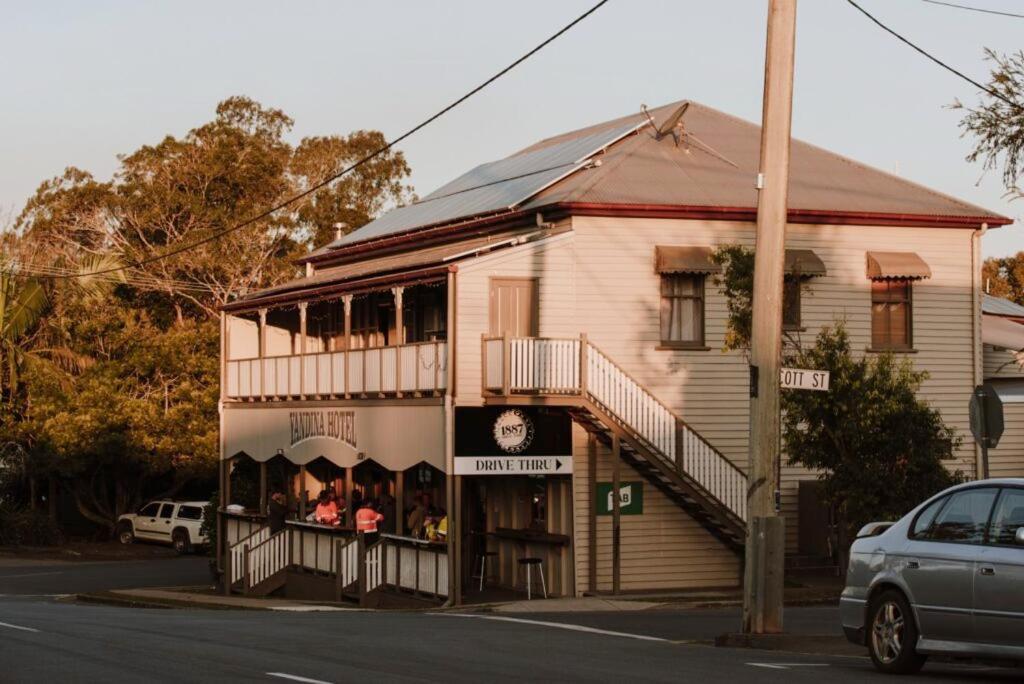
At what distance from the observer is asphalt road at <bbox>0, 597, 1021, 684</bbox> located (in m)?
13.4

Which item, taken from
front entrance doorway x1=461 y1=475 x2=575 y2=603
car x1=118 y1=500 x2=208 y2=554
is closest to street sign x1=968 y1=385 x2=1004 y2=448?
front entrance doorway x1=461 y1=475 x2=575 y2=603

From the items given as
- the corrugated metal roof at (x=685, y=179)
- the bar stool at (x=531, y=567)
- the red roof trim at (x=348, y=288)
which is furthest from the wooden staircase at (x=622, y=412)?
the corrugated metal roof at (x=685, y=179)

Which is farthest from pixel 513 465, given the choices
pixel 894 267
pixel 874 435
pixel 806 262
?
pixel 894 267

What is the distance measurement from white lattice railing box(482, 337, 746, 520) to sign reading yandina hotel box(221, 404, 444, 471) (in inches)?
67.7

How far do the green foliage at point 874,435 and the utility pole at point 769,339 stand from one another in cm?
804

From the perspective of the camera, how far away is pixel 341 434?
110ft

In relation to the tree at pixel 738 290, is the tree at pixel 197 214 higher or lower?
higher

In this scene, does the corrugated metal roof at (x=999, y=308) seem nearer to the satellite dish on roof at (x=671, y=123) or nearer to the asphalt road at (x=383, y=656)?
the satellite dish on roof at (x=671, y=123)

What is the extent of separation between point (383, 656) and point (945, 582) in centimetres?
543

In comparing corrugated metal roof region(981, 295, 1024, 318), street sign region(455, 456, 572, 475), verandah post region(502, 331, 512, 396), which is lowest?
street sign region(455, 456, 572, 475)

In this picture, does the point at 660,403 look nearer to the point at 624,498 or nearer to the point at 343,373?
the point at 624,498

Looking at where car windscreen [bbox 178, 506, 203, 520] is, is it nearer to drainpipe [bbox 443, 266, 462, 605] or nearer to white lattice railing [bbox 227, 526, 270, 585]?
white lattice railing [bbox 227, 526, 270, 585]

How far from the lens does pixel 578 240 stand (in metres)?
30.2

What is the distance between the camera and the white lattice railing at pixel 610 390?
28.2 metres
